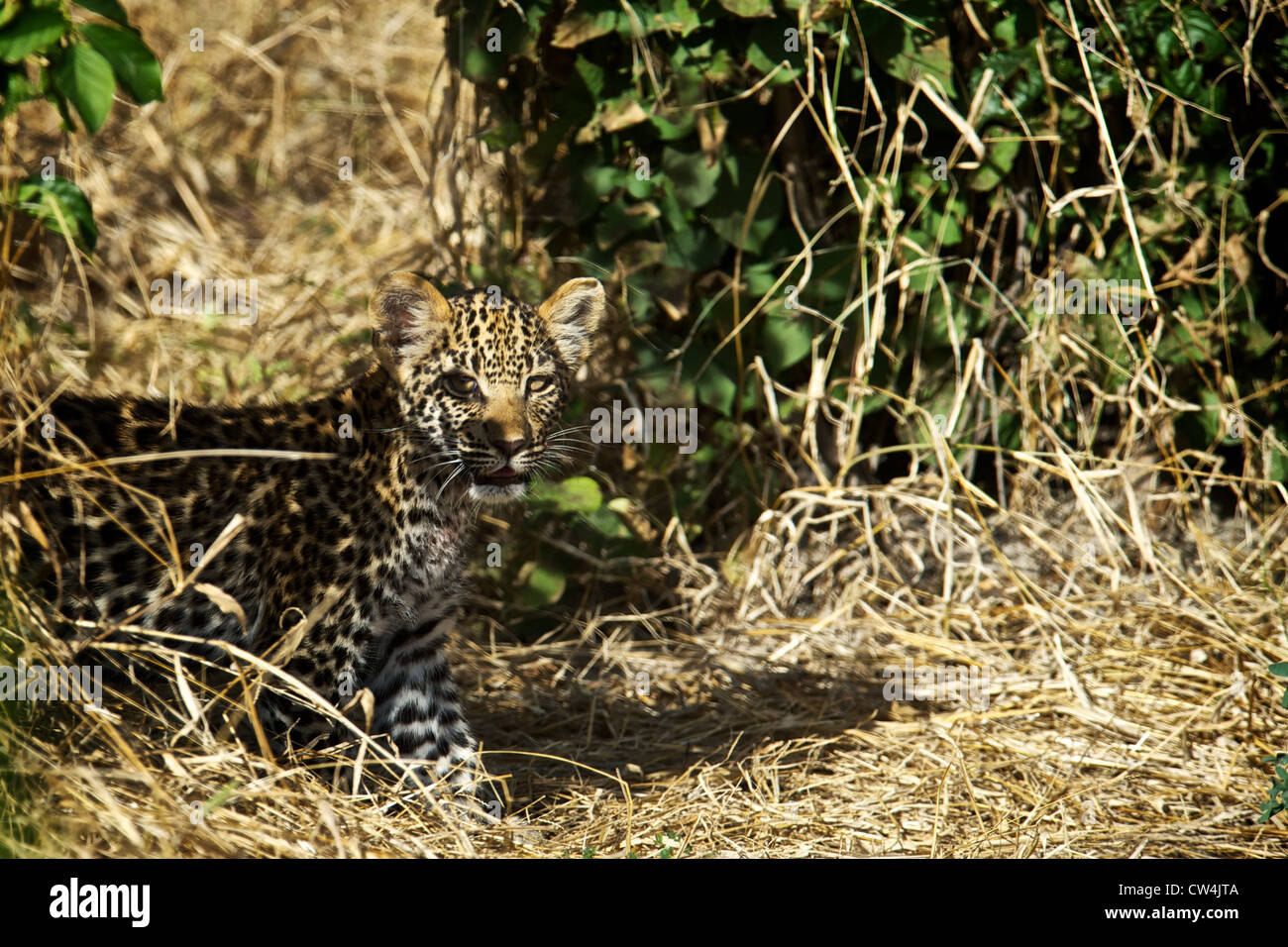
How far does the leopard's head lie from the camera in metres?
4.59

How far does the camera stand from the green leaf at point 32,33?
3.52 m

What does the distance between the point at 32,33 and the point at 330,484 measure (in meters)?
1.80

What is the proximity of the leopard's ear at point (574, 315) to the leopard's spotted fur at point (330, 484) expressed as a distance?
20 millimetres

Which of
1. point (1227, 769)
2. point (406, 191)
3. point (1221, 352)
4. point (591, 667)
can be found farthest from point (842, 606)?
point (406, 191)

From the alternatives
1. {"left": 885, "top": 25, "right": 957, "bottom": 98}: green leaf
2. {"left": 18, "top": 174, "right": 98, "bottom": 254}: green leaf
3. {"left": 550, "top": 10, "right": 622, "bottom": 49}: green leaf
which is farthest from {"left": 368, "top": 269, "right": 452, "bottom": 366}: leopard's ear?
{"left": 885, "top": 25, "right": 957, "bottom": 98}: green leaf

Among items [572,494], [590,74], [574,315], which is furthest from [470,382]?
[590,74]

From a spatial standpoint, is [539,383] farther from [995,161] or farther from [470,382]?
[995,161]

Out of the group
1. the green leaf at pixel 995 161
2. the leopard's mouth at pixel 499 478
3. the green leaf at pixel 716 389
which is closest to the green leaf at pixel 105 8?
the leopard's mouth at pixel 499 478

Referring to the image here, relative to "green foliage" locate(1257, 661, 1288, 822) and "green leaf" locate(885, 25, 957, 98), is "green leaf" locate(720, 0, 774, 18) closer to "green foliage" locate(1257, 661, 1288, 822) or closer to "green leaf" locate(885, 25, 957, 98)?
"green leaf" locate(885, 25, 957, 98)

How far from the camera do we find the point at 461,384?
4.65 m

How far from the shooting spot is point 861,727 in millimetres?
5453

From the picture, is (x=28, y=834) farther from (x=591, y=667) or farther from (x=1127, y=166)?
(x=1127, y=166)

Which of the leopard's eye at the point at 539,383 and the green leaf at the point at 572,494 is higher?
the leopard's eye at the point at 539,383

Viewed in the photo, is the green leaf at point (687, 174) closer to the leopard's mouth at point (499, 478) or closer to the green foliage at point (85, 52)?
the leopard's mouth at point (499, 478)
